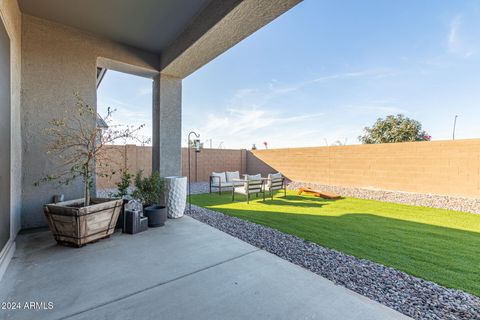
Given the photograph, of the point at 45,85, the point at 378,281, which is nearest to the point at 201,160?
the point at 45,85

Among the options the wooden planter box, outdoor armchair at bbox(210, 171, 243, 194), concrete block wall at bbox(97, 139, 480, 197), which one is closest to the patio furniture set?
outdoor armchair at bbox(210, 171, 243, 194)

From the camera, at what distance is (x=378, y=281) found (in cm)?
224

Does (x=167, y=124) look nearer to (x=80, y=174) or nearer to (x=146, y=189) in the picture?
(x=146, y=189)

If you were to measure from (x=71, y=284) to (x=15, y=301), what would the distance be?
0.36m

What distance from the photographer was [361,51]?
24.4 ft

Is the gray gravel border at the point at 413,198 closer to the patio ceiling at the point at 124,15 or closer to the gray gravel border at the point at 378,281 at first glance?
the gray gravel border at the point at 378,281

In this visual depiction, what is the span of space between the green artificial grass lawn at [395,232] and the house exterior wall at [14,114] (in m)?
3.71

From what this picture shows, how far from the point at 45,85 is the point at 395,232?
22.1ft

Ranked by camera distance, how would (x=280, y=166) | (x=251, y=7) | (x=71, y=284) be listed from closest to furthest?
(x=71, y=284)
(x=251, y=7)
(x=280, y=166)

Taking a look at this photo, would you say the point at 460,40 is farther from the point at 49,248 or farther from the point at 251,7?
the point at 49,248

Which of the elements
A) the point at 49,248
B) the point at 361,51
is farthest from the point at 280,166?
the point at 49,248

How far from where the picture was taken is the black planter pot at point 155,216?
3.84 m

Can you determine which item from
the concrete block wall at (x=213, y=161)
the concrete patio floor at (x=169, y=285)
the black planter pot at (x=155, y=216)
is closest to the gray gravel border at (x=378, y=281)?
the concrete patio floor at (x=169, y=285)

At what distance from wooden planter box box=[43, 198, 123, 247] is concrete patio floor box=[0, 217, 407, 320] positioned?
136 millimetres
